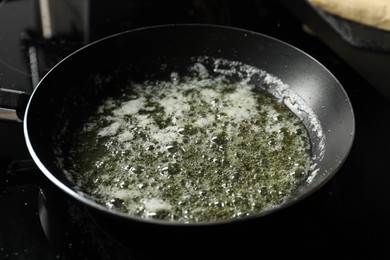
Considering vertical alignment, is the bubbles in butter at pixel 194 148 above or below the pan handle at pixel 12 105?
below

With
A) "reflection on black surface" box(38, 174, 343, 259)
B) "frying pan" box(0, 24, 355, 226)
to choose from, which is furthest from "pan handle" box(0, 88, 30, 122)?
"reflection on black surface" box(38, 174, 343, 259)

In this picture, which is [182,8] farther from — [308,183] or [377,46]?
[308,183]

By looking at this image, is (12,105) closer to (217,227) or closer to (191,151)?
(191,151)

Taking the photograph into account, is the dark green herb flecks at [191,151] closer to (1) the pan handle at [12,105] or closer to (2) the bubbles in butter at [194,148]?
(2) the bubbles in butter at [194,148]

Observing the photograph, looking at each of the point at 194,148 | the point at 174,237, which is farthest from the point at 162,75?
the point at 174,237

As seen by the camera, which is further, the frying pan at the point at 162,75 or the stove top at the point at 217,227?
the frying pan at the point at 162,75

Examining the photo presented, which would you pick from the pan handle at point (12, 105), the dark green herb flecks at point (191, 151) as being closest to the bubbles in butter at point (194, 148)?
the dark green herb flecks at point (191, 151)

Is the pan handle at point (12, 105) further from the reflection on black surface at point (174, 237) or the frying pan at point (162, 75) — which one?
the reflection on black surface at point (174, 237)

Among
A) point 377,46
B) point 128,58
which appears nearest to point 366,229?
point 377,46
